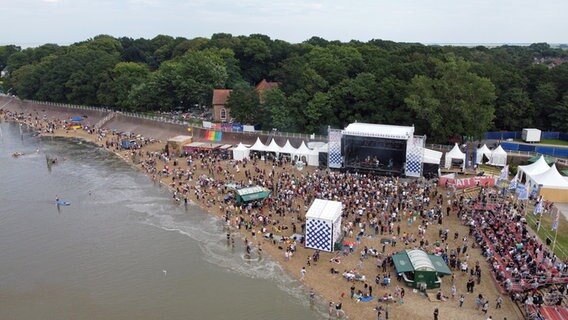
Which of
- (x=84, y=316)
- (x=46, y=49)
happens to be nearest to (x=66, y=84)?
(x=46, y=49)

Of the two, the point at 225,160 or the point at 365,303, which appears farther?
the point at 225,160

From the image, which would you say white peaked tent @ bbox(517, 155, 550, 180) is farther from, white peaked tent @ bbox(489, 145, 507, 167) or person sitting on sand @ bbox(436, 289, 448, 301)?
person sitting on sand @ bbox(436, 289, 448, 301)

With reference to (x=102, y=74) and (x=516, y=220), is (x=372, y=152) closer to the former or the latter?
(x=516, y=220)

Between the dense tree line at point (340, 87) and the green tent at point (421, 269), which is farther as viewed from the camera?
the dense tree line at point (340, 87)

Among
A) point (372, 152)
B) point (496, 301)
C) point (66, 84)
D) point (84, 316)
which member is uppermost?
point (66, 84)

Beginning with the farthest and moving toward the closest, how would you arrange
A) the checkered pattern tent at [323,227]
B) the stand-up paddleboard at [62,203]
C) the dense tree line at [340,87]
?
the dense tree line at [340,87] → the stand-up paddleboard at [62,203] → the checkered pattern tent at [323,227]

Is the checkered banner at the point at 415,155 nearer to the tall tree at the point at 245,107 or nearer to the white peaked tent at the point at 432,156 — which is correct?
the white peaked tent at the point at 432,156

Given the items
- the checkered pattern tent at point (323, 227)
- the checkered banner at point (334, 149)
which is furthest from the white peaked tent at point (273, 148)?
the checkered pattern tent at point (323, 227)

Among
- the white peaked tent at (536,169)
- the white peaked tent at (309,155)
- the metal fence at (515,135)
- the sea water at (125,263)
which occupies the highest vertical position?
the metal fence at (515,135)
